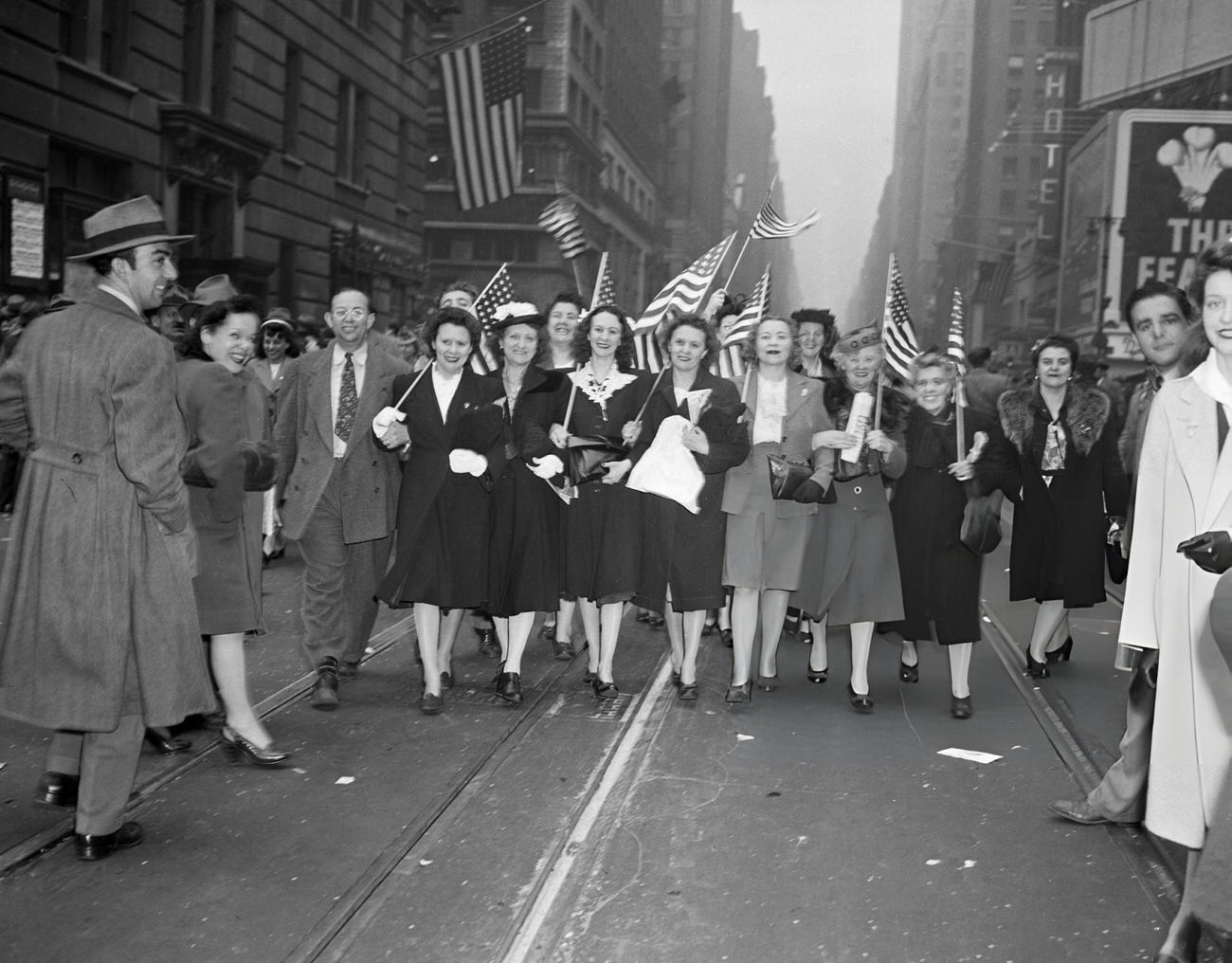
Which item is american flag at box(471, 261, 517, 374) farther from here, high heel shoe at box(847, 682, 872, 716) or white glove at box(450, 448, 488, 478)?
high heel shoe at box(847, 682, 872, 716)

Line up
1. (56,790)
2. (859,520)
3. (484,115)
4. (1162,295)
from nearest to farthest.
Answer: (56,790)
(1162,295)
(859,520)
(484,115)

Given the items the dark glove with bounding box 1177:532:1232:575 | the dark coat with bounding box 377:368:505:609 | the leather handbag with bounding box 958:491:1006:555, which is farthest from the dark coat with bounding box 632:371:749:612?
the dark glove with bounding box 1177:532:1232:575

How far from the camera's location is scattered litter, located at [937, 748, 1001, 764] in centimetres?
620

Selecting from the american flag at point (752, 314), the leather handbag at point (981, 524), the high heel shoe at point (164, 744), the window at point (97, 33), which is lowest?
the high heel shoe at point (164, 744)

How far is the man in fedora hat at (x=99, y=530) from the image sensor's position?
4453 mm

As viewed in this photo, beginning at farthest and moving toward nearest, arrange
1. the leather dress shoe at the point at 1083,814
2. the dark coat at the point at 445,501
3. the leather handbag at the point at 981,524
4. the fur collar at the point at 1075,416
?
the fur collar at the point at 1075,416, the leather handbag at the point at 981,524, the dark coat at the point at 445,501, the leather dress shoe at the point at 1083,814

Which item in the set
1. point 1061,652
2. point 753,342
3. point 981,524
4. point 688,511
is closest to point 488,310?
point 753,342

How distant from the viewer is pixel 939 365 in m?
7.45

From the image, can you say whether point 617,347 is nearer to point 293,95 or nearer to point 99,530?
point 99,530

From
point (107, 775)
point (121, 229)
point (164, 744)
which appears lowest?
point (164, 744)

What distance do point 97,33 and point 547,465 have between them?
14.2m

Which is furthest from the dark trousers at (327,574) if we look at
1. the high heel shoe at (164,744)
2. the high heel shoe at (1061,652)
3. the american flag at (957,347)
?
the high heel shoe at (1061,652)

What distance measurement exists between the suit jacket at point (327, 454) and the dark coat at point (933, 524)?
277 cm

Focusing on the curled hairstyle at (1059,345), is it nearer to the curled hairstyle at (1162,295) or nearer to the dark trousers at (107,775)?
the curled hairstyle at (1162,295)
